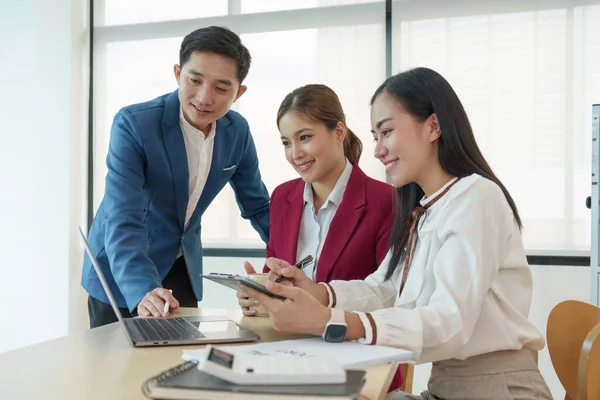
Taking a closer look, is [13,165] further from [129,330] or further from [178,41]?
[129,330]

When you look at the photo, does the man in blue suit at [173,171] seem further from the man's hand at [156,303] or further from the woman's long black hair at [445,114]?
the woman's long black hair at [445,114]

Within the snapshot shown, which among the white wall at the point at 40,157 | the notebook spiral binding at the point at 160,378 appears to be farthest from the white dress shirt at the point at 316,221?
the white wall at the point at 40,157

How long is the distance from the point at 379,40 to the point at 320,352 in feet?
9.19

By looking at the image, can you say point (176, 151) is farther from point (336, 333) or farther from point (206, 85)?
point (336, 333)

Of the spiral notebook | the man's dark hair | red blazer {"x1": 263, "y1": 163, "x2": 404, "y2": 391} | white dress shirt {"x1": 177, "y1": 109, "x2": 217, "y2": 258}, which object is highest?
the man's dark hair

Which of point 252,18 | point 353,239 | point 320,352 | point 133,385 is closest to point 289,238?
point 353,239

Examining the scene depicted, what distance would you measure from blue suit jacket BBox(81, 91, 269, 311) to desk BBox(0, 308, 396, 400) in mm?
421

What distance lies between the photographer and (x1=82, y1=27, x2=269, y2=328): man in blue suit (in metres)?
1.66

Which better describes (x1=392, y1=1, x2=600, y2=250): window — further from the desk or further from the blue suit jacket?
the desk

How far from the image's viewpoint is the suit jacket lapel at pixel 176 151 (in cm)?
183

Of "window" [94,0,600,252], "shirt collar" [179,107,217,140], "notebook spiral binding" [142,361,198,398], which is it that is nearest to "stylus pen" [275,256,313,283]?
"shirt collar" [179,107,217,140]

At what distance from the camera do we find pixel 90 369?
0.92 meters

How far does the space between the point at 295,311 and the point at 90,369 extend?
325mm

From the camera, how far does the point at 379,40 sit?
3447 millimetres
